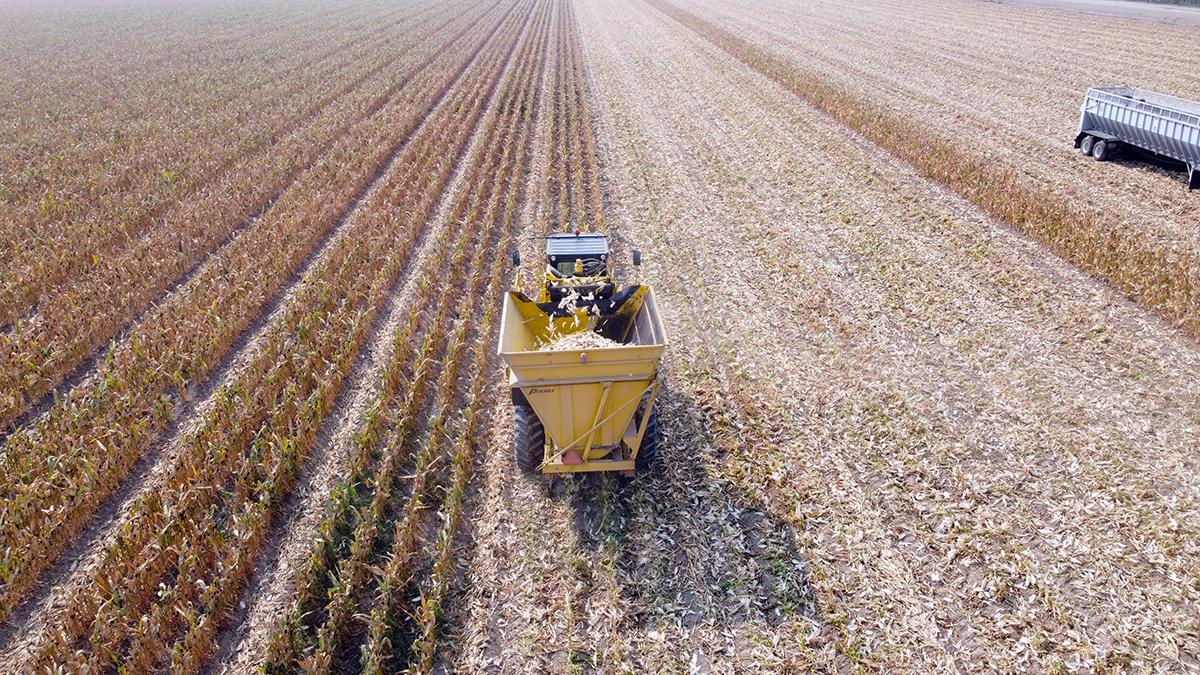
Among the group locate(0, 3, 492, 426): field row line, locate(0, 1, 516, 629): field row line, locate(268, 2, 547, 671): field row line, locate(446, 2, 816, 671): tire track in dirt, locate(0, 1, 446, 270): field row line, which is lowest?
locate(446, 2, 816, 671): tire track in dirt

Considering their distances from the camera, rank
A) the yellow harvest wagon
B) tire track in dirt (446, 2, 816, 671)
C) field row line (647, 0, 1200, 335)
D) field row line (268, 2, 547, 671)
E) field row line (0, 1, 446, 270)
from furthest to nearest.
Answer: field row line (0, 1, 446, 270) < field row line (647, 0, 1200, 335) < the yellow harvest wagon < tire track in dirt (446, 2, 816, 671) < field row line (268, 2, 547, 671)

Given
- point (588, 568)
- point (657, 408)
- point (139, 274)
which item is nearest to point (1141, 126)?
point (657, 408)

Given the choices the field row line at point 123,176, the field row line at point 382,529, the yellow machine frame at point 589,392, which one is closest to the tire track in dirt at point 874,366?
the yellow machine frame at point 589,392

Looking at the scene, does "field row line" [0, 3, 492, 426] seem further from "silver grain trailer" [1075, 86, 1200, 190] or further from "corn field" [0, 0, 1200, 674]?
"silver grain trailer" [1075, 86, 1200, 190]

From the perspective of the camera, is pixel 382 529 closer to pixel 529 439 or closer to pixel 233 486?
pixel 529 439

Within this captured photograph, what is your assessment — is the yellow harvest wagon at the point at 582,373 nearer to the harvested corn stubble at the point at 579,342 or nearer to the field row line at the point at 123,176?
the harvested corn stubble at the point at 579,342

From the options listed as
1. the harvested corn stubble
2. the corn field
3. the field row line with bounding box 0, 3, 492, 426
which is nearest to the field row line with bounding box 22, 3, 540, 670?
the corn field
